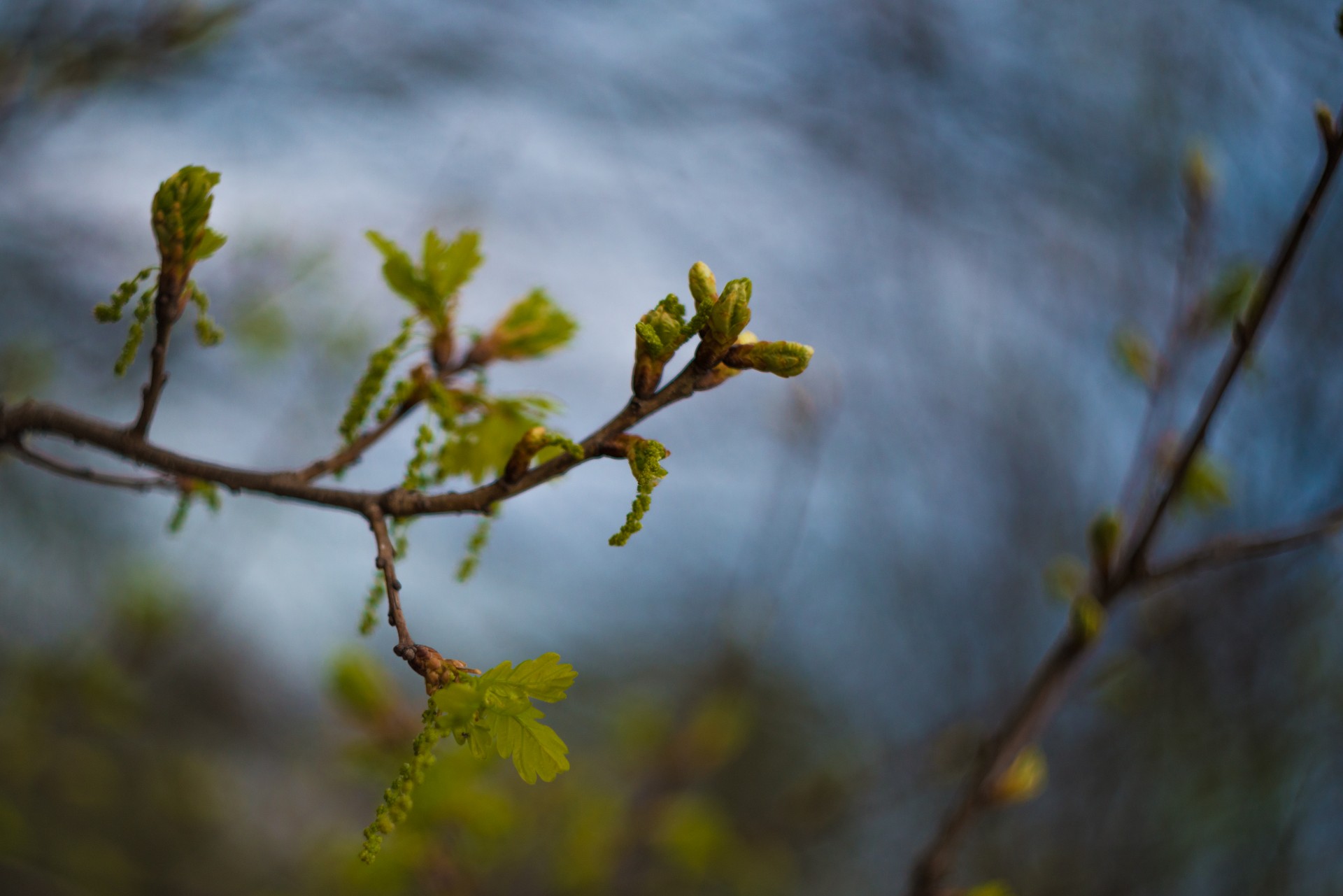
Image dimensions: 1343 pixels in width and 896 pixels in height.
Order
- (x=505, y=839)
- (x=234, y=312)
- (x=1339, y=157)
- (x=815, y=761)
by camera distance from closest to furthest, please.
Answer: (x=1339, y=157) → (x=505, y=839) → (x=234, y=312) → (x=815, y=761)

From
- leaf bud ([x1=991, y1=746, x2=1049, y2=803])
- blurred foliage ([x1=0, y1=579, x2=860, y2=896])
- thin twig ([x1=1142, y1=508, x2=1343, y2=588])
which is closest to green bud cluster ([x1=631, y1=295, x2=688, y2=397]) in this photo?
thin twig ([x1=1142, y1=508, x2=1343, y2=588])

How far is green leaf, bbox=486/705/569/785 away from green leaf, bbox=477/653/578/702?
16 millimetres

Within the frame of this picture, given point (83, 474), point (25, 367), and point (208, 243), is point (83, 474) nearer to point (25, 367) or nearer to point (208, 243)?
point (208, 243)

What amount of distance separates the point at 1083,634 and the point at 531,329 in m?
0.92

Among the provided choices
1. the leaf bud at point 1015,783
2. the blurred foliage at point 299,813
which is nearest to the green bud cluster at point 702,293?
the leaf bud at point 1015,783

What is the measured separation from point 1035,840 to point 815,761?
7.16 feet

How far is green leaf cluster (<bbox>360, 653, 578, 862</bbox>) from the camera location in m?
0.71

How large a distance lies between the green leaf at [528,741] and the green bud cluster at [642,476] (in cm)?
17

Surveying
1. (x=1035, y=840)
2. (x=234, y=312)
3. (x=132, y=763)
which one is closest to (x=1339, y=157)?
(x=234, y=312)

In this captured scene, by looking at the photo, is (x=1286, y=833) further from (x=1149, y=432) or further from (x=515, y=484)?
(x=515, y=484)

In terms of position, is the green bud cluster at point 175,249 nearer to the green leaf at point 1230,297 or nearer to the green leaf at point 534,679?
the green leaf at point 534,679

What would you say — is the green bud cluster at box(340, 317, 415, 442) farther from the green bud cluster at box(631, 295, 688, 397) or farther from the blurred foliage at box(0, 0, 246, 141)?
the blurred foliage at box(0, 0, 246, 141)

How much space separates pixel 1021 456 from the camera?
441cm

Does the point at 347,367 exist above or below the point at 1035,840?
above
